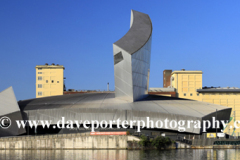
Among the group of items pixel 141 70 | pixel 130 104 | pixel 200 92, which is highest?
pixel 141 70

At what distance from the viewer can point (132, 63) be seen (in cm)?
8450

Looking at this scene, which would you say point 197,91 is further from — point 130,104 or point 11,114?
point 11,114

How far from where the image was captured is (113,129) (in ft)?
268

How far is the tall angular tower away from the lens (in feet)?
279

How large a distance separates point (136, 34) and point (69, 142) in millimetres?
32357

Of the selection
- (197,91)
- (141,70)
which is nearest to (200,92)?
(197,91)

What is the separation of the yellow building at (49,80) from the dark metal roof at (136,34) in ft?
233

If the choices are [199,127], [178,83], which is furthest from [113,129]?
[178,83]

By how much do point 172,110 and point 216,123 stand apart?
9.89 metres

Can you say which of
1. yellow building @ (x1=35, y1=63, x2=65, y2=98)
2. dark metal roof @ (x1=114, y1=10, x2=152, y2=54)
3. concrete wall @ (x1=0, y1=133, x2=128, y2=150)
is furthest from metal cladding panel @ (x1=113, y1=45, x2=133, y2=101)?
yellow building @ (x1=35, y1=63, x2=65, y2=98)

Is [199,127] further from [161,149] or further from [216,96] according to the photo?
[216,96]

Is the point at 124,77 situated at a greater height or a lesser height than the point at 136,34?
lesser

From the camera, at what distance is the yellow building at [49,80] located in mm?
162500

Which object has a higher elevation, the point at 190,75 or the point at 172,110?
the point at 190,75
